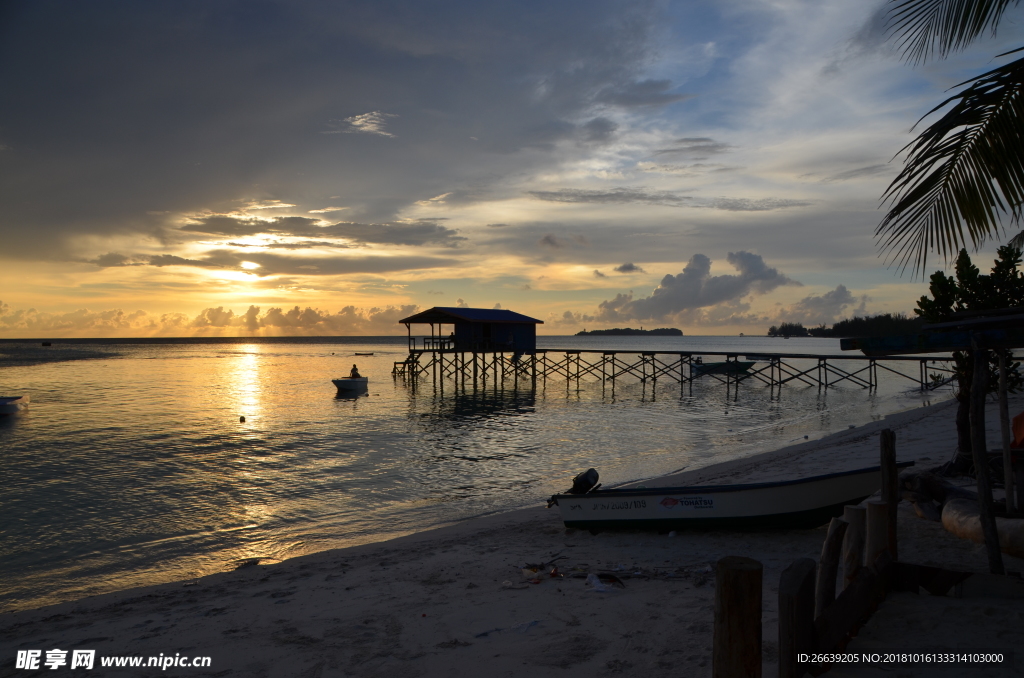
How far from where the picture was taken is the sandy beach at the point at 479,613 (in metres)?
4.51

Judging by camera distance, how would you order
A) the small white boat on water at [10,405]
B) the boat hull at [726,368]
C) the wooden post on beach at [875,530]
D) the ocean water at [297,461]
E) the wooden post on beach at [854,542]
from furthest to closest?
the boat hull at [726,368]
the small white boat on water at [10,405]
the ocean water at [297,461]
the wooden post on beach at [875,530]
the wooden post on beach at [854,542]

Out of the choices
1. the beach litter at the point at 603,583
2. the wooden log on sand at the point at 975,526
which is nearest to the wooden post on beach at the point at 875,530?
the wooden log on sand at the point at 975,526

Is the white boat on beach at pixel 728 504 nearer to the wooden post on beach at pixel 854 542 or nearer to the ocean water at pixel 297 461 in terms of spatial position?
the wooden post on beach at pixel 854 542

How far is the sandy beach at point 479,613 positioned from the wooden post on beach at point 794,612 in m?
0.73

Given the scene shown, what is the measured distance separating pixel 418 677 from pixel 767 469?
11.0 metres

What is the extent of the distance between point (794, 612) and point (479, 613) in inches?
135

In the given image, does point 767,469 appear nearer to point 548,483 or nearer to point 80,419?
point 548,483

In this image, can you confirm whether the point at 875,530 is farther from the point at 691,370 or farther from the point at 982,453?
the point at 691,370

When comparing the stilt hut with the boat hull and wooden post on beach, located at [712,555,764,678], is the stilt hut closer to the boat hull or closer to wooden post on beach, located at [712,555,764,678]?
the boat hull

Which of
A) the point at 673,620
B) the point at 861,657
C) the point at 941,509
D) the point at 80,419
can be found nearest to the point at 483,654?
the point at 673,620

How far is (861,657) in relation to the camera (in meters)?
3.92

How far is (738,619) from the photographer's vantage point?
2.66 meters

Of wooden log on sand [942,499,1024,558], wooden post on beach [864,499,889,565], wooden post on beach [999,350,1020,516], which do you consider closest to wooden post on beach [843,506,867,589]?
wooden post on beach [864,499,889,565]

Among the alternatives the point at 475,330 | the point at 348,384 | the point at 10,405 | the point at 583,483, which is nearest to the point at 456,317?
the point at 475,330
